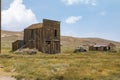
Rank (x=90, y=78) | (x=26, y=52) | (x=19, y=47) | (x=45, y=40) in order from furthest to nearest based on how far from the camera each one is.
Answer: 1. (x=19, y=47)
2. (x=45, y=40)
3. (x=26, y=52)
4. (x=90, y=78)

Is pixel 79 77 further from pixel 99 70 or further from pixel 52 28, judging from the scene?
pixel 52 28

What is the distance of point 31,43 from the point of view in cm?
5766

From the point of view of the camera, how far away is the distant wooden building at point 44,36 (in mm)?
55969

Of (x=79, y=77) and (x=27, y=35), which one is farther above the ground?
(x=27, y=35)

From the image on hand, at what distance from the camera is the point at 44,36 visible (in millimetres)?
55969

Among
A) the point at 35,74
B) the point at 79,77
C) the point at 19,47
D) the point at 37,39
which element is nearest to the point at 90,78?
the point at 79,77

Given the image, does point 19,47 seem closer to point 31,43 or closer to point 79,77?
point 31,43

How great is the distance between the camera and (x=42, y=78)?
21375 mm

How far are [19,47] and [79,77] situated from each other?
3970 cm

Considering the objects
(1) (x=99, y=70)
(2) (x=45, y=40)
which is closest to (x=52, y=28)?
(2) (x=45, y=40)

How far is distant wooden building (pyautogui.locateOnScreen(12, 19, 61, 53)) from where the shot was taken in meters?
56.0

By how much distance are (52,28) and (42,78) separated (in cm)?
3704

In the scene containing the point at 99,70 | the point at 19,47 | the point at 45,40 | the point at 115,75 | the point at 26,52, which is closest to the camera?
the point at 115,75

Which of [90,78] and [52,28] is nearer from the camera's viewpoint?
[90,78]
